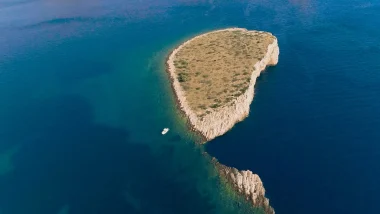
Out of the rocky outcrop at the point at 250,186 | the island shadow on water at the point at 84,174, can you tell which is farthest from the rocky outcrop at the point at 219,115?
the rocky outcrop at the point at 250,186

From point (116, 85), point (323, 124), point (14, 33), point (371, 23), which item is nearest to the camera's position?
point (323, 124)

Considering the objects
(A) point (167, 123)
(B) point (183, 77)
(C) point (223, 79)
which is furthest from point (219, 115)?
(B) point (183, 77)

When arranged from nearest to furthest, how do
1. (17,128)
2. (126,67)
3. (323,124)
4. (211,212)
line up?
(211,212)
(323,124)
(17,128)
(126,67)

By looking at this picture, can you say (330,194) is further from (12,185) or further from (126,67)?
(126,67)

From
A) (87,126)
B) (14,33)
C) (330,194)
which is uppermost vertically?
(14,33)

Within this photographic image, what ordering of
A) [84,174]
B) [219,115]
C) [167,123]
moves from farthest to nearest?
[167,123]
[219,115]
[84,174]

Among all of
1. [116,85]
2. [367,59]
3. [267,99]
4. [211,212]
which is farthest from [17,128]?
[367,59]

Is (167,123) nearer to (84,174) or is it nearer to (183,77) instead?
(183,77)

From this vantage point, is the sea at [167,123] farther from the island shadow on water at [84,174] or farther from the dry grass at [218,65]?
the dry grass at [218,65]
